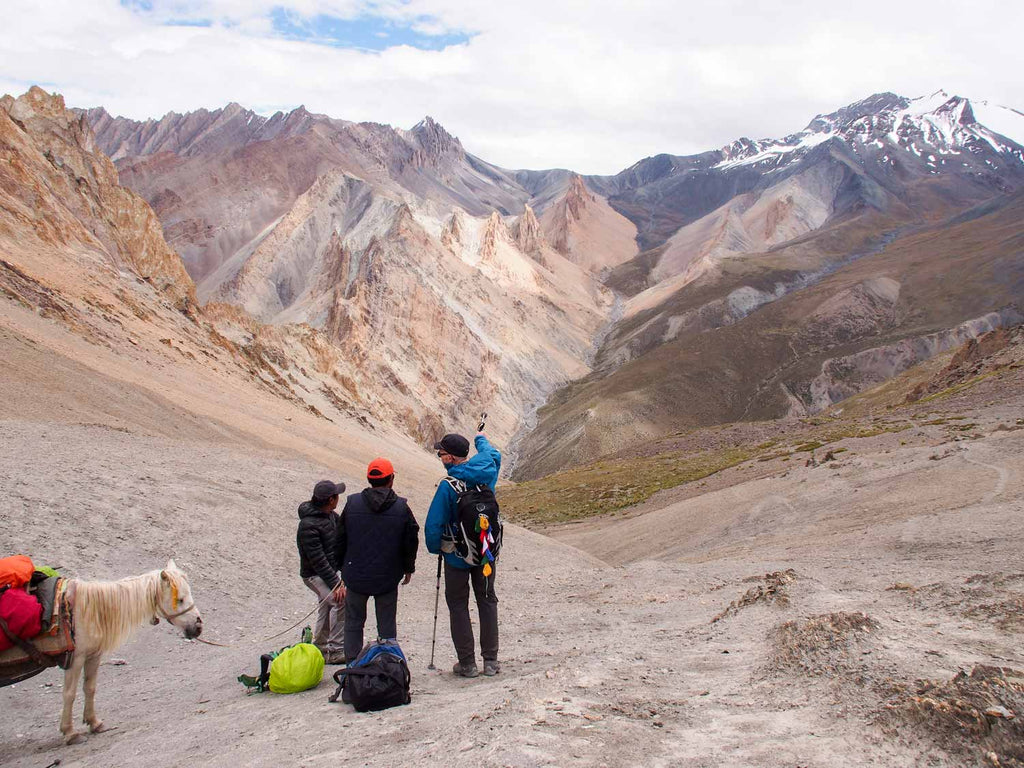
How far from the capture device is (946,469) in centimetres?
2055

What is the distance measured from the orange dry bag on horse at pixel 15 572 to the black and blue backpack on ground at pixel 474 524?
3593 mm

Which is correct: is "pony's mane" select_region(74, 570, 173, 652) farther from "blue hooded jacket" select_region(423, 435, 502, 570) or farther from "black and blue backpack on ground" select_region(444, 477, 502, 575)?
"black and blue backpack on ground" select_region(444, 477, 502, 575)

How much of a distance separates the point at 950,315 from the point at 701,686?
102 metres

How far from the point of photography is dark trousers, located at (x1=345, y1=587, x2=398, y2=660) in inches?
293

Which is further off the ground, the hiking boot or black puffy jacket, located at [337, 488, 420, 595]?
black puffy jacket, located at [337, 488, 420, 595]

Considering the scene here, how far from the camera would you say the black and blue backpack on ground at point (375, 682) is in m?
6.35

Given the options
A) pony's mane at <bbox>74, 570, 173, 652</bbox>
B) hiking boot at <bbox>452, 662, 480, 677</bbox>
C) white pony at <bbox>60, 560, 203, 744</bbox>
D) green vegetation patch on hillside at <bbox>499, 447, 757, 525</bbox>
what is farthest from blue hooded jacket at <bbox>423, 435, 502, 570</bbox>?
green vegetation patch on hillside at <bbox>499, 447, 757, 525</bbox>

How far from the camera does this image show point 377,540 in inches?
285

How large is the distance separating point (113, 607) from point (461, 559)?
3.13 m

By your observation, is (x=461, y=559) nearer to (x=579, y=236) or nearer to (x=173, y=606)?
(x=173, y=606)

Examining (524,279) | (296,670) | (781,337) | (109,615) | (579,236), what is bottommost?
(296,670)

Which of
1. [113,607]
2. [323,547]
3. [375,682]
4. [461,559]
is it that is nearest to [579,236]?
[323,547]

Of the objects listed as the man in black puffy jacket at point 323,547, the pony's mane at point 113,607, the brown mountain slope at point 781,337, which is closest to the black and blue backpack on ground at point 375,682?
the man in black puffy jacket at point 323,547

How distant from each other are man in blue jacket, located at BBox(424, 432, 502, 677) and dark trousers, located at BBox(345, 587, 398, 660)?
0.58 metres
